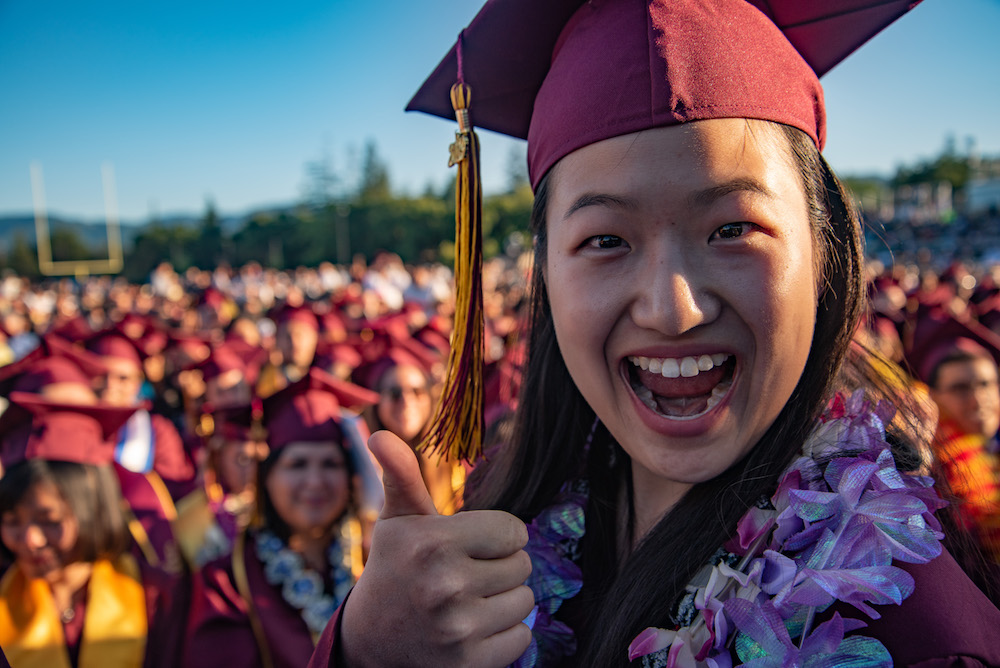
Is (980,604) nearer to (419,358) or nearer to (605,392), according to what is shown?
(605,392)

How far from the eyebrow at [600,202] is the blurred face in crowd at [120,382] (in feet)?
17.6

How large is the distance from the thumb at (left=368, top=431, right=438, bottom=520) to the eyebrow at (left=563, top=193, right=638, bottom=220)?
19.4 inches

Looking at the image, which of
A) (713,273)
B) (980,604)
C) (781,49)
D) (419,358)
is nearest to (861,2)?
(781,49)

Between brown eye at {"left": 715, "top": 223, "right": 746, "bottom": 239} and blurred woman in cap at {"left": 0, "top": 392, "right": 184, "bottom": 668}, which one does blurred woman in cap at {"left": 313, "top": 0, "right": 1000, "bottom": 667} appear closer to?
brown eye at {"left": 715, "top": 223, "right": 746, "bottom": 239}

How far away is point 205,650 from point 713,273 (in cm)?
274

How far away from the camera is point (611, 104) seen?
104 cm

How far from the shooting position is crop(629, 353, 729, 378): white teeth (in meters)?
1.04

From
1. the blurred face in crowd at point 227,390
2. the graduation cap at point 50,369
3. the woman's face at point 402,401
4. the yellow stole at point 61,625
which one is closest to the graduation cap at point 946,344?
the woman's face at point 402,401

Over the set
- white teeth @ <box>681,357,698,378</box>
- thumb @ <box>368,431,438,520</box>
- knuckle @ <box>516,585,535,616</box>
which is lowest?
knuckle @ <box>516,585,535,616</box>

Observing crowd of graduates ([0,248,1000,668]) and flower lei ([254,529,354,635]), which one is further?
flower lei ([254,529,354,635])

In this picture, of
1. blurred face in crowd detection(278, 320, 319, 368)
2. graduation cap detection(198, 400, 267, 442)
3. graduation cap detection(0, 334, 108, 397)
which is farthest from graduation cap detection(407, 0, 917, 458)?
blurred face in crowd detection(278, 320, 319, 368)

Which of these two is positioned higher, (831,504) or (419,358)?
(831,504)

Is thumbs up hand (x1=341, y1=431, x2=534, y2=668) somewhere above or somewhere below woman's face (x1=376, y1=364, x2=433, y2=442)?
above

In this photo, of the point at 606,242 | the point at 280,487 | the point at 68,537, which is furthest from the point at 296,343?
the point at 606,242
